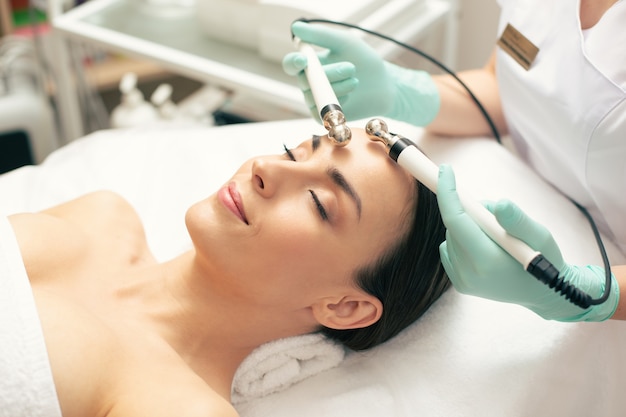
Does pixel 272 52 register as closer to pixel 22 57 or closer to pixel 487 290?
pixel 22 57

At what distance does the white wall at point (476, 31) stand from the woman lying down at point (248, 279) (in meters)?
1.19

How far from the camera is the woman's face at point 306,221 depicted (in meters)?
1.10

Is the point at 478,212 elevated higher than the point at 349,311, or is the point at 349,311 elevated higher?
the point at 478,212

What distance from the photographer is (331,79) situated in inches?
49.0

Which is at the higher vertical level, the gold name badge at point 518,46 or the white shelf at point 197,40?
the gold name badge at point 518,46

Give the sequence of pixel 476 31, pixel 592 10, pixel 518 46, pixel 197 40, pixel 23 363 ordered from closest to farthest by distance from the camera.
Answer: pixel 23 363, pixel 592 10, pixel 518 46, pixel 197 40, pixel 476 31

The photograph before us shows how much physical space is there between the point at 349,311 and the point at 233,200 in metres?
0.26

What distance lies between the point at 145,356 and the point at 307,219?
32cm

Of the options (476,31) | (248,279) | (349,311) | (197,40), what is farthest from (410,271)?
(476,31)

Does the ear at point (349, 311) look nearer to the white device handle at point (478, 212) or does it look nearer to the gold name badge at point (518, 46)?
the white device handle at point (478, 212)

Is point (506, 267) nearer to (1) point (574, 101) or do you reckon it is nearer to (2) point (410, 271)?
(2) point (410, 271)

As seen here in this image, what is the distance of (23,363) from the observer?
3.10 feet

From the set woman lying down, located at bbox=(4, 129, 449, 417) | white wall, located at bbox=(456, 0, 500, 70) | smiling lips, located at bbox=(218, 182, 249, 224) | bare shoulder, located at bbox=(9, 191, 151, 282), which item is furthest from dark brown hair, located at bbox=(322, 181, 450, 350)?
white wall, located at bbox=(456, 0, 500, 70)

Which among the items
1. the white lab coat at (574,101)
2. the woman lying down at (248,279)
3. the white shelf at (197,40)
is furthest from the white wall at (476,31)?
the woman lying down at (248,279)
